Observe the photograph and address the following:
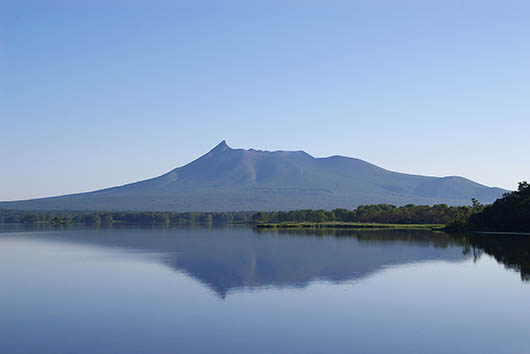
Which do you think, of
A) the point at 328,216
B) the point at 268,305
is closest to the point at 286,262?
the point at 268,305

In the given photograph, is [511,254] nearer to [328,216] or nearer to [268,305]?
[268,305]

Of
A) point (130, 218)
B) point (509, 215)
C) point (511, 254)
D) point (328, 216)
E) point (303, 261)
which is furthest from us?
point (130, 218)

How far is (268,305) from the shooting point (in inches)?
922

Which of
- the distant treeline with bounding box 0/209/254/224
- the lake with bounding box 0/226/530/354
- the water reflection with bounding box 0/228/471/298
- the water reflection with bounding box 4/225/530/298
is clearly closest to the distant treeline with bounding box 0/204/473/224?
the distant treeline with bounding box 0/209/254/224

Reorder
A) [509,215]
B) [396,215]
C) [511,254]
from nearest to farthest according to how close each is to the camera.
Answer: [511,254] → [509,215] → [396,215]

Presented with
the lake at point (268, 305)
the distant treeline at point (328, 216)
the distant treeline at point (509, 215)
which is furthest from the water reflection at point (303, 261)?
the distant treeline at point (328, 216)

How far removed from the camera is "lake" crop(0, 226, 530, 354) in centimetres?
1758

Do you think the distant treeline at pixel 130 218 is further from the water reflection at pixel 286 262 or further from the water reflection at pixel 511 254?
the water reflection at pixel 511 254

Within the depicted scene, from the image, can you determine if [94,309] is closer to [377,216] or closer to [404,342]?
[404,342]

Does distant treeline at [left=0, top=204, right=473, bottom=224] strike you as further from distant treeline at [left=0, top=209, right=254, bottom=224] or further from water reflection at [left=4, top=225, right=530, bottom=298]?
water reflection at [left=4, top=225, right=530, bottom=298]

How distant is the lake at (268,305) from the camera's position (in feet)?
57.7

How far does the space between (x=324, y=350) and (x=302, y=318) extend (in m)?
4.33

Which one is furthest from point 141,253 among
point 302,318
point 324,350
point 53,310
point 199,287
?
point 324,350

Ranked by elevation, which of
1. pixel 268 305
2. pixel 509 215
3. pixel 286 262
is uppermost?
pixel 509 215
